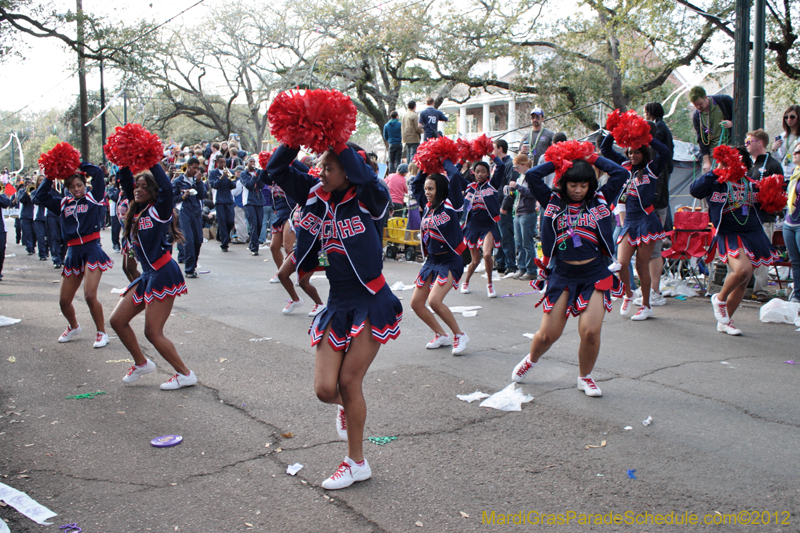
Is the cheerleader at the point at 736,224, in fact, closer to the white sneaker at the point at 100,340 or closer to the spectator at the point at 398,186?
the white sneaker at the point at 100,340

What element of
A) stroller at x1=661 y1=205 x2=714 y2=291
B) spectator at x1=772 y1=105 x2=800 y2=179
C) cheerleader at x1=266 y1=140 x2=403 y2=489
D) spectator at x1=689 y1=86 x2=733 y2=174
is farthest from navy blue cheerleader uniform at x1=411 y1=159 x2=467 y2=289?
spectator at x1=772 y1=105 x2=800 y2=179

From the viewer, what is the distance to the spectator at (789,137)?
8172 millimetres

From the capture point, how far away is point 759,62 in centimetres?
899

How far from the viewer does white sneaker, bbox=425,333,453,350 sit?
652cm

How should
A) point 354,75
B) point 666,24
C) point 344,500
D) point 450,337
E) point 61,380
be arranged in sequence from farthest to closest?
point 354,75 < point 666,24 < point 450,337 < point 61,380 < point 344,500

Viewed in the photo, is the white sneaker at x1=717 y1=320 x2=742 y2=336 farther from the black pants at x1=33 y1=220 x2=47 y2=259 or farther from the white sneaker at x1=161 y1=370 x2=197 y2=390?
the black pants at x1=33 y1=220 x2=47 y2=259

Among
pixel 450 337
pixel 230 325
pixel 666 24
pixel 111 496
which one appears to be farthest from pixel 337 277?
pixel 666 24

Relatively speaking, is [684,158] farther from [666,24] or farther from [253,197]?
[253,197]

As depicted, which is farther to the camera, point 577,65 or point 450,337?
point 577,65

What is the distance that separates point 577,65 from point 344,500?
2239 centimetres

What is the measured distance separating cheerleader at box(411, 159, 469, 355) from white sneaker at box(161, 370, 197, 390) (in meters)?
2.21

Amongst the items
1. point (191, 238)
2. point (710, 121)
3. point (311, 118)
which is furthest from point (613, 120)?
point (191, 238)

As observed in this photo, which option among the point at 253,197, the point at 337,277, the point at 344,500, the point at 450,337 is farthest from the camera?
the point at 253,197

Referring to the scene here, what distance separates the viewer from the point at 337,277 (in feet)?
11.8
